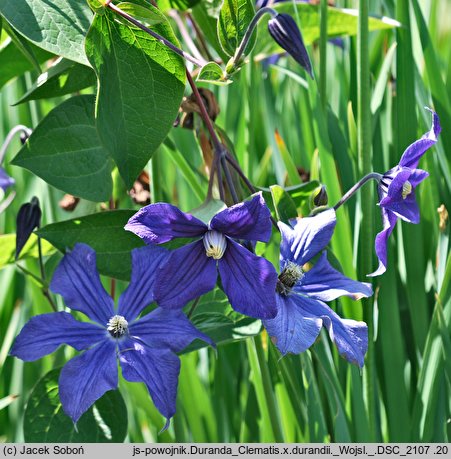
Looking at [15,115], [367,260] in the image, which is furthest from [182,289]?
[15,115]

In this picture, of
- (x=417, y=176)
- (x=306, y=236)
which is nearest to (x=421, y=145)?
(x=417, y=176)

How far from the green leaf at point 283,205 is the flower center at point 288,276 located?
0.05 meters

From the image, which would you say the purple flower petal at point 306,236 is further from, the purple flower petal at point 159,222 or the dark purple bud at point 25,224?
the dark purple bud at point 25,224

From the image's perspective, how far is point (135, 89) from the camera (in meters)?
0.69

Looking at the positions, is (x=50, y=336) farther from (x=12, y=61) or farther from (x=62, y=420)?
(x=12, y=61)

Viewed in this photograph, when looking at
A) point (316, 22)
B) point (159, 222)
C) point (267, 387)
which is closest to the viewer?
point (159, 222)

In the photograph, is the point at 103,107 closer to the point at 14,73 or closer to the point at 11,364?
the point at 14,73

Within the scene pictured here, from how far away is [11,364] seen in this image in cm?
138

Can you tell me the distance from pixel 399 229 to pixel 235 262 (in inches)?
16.5

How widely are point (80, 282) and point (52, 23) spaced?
266 millimetres

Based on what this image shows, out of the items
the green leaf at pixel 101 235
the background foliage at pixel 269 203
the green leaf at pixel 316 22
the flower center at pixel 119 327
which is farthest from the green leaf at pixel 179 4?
the flower center at pixel 119 327

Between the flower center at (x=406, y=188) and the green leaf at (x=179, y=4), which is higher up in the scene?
the green leaf at (x=179, y=4)

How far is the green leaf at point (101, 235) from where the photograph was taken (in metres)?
0.77

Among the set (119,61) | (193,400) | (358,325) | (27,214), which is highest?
(119,61)
